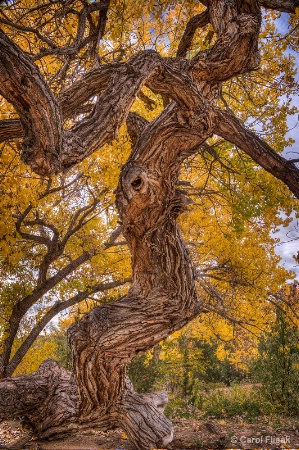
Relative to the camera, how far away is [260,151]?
12.7ft

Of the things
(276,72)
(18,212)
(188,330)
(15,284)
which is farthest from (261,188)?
(188,330)

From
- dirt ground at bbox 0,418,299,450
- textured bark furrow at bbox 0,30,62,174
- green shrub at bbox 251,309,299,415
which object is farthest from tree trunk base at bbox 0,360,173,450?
green shrub at bbox 251,309,299,415

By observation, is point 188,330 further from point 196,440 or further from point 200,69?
point 200,69

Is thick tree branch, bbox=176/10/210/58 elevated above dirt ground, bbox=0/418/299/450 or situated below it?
above

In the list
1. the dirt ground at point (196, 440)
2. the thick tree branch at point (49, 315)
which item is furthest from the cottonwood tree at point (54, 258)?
the dirt ground at point (196, 440)

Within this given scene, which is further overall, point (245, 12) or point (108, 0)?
point (108, 0)

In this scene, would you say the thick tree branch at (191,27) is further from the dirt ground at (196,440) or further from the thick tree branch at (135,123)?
the dirt ground at (196,440)

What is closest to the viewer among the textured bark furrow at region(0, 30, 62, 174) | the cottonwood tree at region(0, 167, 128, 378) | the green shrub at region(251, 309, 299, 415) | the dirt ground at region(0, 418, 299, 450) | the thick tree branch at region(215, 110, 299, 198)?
the textured bark furrow at region(0, 30, 62, 174)

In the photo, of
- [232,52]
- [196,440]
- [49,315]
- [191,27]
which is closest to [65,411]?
[196,440]

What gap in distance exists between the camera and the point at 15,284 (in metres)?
7.71

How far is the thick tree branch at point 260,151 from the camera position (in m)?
3.78

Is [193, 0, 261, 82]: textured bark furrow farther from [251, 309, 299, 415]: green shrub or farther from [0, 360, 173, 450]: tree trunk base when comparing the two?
[251, 309, 299, 415]: green shrub

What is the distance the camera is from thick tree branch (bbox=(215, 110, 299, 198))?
378 cm

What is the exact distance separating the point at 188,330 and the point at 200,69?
502 inches
